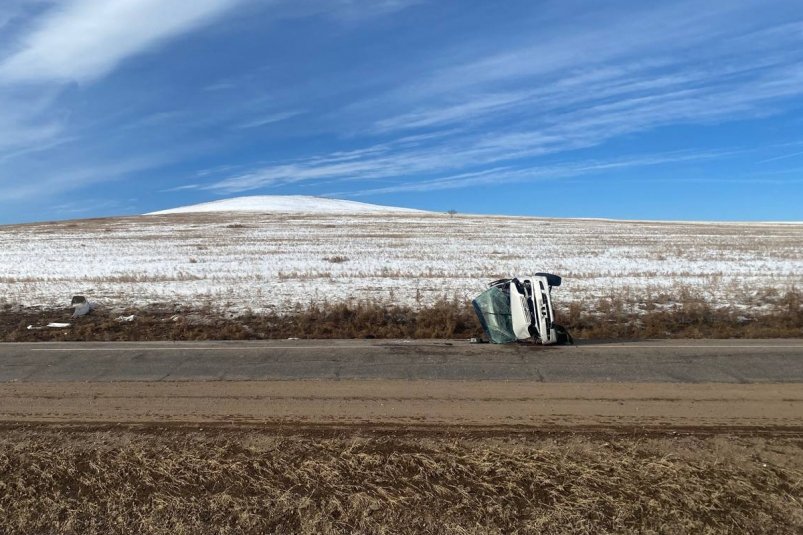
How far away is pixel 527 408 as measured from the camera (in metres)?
6.52

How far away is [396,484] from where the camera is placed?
4785mm

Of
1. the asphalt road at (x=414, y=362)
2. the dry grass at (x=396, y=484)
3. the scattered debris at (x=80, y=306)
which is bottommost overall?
the dry grass at (x=396, y=484)

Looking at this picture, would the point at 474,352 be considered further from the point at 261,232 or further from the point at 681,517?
the point at 261,232

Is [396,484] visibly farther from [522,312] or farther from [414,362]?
[522,312]

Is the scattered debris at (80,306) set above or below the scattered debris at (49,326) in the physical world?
above

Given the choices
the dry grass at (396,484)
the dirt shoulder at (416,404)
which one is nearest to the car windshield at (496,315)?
the dirt shoulder at (416,404)

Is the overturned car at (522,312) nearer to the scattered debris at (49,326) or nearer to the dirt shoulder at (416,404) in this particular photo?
the dirt shoulder at (416,404)

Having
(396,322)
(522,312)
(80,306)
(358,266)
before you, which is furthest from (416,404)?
(358,266)

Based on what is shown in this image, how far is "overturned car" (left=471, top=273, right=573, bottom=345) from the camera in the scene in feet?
32.1

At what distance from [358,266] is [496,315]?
52.2 ft

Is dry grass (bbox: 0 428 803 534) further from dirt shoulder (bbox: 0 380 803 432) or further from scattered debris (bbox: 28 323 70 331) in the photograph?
scattered debris (bbox: 28 323 70 331)

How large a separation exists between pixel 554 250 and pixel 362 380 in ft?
91.0

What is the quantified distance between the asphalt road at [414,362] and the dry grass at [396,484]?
2253 mm

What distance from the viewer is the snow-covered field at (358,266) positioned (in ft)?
57.9
